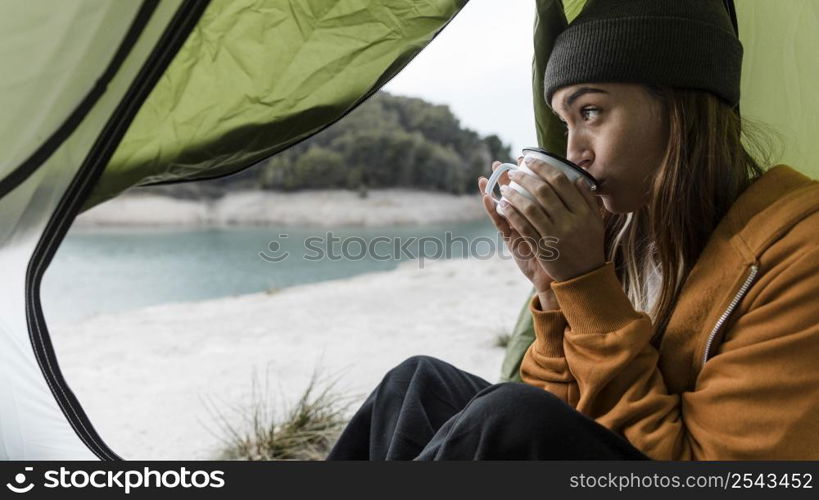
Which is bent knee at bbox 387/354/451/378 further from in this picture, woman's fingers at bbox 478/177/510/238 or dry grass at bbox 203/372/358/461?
dry grass at bbox 203/372/358/461

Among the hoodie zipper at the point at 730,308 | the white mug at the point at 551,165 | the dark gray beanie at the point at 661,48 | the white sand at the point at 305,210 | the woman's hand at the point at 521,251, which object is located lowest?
the hoodie zipper at the point at 730,308

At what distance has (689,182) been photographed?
79 cm

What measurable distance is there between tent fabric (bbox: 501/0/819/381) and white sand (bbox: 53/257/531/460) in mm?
1218

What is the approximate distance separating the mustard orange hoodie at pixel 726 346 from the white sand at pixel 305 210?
28.8 feet

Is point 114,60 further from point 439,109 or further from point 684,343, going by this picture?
point 439,109

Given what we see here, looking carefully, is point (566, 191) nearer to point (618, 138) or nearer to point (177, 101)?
point (618, 138)

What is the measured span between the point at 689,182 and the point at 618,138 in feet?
0.30

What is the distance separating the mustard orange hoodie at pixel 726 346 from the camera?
659 millimetres

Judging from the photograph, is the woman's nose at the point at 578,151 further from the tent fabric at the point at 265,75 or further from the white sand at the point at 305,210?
the white sand at the point at 305,210

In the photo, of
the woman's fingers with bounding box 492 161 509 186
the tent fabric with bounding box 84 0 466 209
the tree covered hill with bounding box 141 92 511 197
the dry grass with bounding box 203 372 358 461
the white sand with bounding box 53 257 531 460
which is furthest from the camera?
the tree covered hill with bounding box 141 92 511 197

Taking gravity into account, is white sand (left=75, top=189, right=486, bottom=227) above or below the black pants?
above

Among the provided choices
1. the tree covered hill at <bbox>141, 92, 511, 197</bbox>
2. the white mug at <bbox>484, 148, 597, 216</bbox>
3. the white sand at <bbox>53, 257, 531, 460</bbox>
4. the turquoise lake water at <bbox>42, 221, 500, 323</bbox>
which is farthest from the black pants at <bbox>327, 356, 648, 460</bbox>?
the tree covered hill at <bbox>141, 92, 511, 197</bbox>

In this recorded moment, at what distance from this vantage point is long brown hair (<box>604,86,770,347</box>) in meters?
0.79

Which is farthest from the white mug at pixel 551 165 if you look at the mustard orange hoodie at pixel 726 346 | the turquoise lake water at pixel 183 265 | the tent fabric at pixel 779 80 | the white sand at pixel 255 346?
the turquoise lake water at pixel 183 265
